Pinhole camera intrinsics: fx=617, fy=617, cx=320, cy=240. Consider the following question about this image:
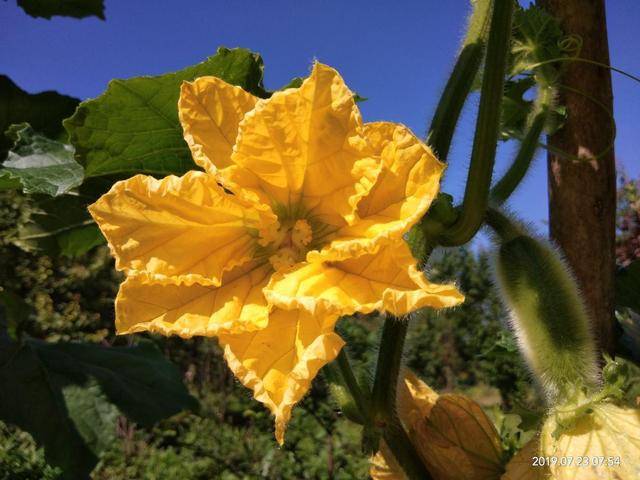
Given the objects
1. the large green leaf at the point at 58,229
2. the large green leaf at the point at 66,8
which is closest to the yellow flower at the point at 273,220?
the large green leaf at the point at 58,229

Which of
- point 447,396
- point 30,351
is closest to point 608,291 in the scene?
point 447,396

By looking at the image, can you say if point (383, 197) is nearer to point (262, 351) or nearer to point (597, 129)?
point (262, 351)

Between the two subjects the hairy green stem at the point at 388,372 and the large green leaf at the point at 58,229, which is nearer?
the hairy green stem at the point at 388,372

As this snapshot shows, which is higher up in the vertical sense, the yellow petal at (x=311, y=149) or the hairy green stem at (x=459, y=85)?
the hairy green stem at (x=459, y=85)

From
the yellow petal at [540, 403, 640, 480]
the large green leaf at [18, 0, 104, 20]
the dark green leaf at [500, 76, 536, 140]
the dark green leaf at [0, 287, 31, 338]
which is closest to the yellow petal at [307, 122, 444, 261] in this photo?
the yellow petal at [540, 403, 640, 480]

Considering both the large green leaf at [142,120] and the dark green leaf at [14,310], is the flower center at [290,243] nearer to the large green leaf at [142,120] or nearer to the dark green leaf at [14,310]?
the large green leaf at [142,120]
